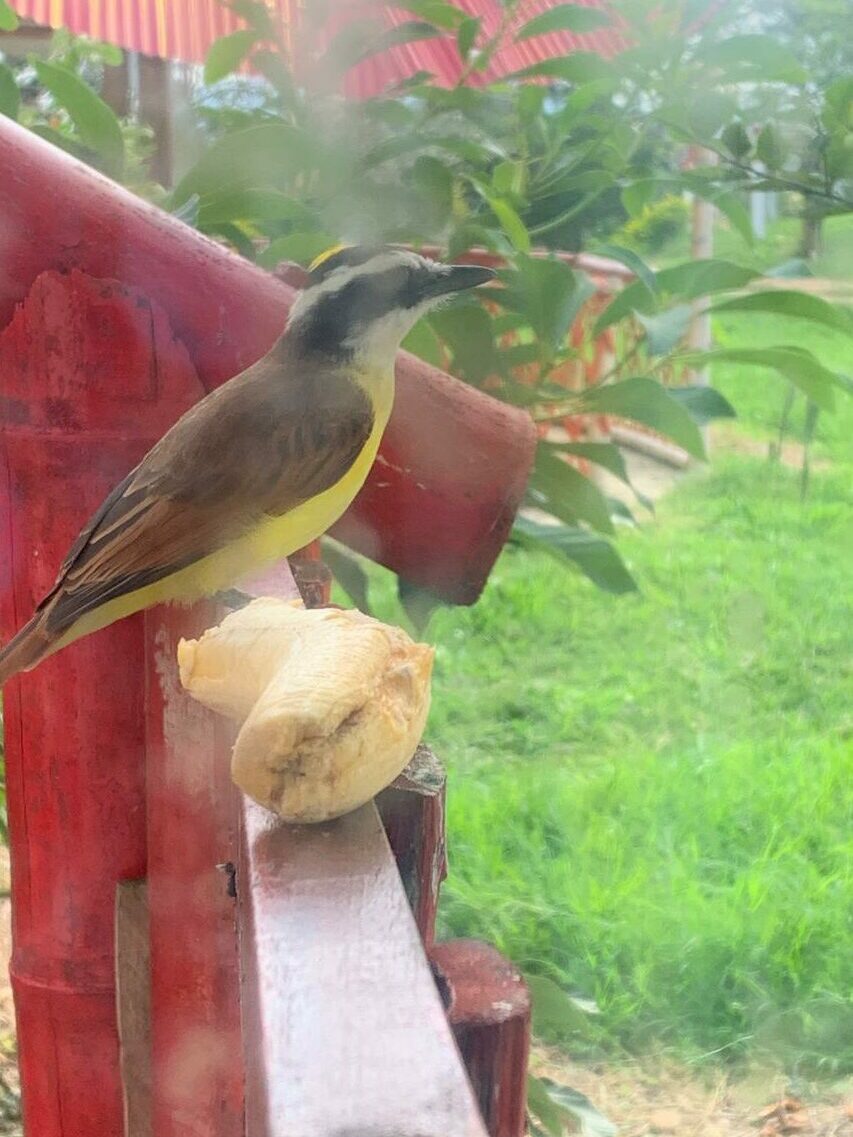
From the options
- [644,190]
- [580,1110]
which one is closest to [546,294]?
[644,190]

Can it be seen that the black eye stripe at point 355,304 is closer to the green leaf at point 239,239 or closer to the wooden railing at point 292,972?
the wooden railing at point 292,972

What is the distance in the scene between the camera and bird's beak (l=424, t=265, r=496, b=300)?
99 centimetres

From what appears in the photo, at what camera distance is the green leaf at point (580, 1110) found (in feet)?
4.16

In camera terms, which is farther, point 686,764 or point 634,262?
point 686,764

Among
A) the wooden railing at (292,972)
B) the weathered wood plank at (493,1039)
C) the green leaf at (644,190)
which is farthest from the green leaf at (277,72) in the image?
the weathered wood plank at (493,1039)

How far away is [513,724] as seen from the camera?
2705 millimetres

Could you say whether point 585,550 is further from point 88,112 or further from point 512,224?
point 88,112

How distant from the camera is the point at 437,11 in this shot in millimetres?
1190

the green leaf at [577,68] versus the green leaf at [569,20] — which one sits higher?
the green leaf at [569,20]

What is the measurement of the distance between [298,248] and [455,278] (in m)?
0.28

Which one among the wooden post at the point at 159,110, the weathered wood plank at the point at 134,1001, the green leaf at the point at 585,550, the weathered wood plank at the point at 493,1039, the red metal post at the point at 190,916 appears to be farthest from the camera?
the wooden post at the point at 159,110

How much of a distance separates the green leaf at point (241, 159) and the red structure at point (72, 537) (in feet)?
0.99

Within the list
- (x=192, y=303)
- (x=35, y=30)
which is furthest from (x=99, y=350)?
(x=35, y=30)

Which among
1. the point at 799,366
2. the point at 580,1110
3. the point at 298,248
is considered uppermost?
the point at 298,248
